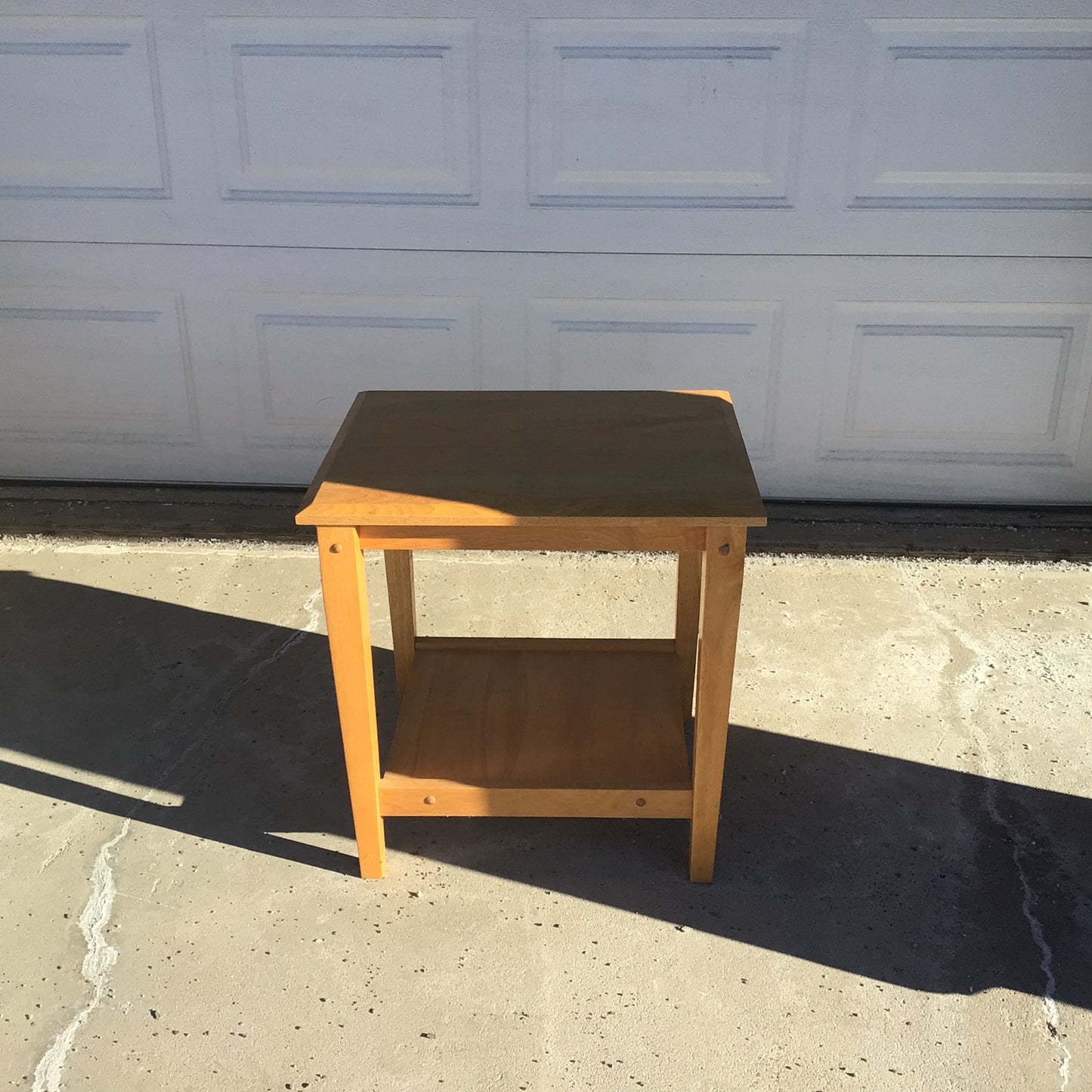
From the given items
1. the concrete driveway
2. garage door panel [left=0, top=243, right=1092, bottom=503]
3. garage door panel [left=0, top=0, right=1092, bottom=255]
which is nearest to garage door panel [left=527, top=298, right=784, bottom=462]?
garage door panel [left=0, top=243, right=1092, bottom=503]

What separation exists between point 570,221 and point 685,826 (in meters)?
1.64

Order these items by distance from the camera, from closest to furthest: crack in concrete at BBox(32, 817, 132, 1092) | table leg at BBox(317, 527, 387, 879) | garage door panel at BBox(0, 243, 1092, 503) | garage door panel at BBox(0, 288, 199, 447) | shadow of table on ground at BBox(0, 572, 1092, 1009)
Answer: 1. crack in concrete at BBox(32, 817, 132, 1092)
2. table leg at BBox(317, 527, 387, 879)
3. shadow of table on ground at BBox(0, 572, 1092, 1009)
4. garage door panel at BBox(0, 243, 1092, 503)
5. garage door panel at BBox(0, 288, 199, 447)

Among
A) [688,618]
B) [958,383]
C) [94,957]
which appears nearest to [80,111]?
[688,618]

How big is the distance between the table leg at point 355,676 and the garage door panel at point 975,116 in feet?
6.15

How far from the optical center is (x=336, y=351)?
3.16m

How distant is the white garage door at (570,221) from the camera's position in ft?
9.29

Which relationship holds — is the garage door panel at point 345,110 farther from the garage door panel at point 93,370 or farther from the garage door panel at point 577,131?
the garage door panel at point 93,370

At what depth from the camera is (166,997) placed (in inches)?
67.1

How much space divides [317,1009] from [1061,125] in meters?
2.64

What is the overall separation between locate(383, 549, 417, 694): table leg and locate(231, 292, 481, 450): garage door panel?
102 centimetres

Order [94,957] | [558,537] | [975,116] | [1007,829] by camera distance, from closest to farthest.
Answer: [558,537], [94,957], [1007,829], [975,116]

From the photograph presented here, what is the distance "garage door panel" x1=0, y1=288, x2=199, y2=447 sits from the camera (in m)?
3.16

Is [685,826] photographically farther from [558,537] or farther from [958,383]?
[958,383]

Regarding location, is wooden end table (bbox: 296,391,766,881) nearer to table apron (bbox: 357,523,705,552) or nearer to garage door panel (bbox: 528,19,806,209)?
table apron (bbox: 357,523,705,552)
